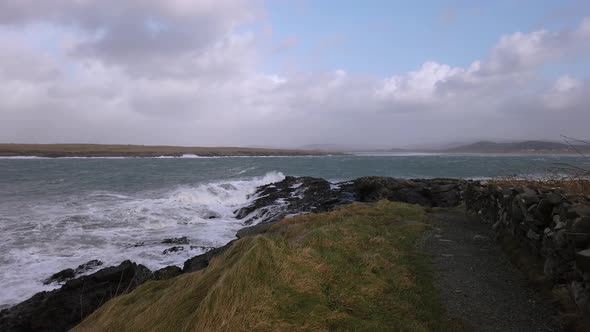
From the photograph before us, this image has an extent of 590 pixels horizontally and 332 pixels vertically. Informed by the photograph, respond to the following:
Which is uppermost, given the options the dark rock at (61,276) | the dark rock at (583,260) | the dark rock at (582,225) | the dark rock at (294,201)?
the dark rock at (582,225)

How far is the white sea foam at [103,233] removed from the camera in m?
13.1

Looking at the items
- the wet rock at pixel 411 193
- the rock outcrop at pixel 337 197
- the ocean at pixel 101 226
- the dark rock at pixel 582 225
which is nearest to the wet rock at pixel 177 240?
the ocean at pixel 101 226

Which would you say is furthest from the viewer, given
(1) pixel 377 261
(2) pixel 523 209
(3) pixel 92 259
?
(3) pixel 92 259

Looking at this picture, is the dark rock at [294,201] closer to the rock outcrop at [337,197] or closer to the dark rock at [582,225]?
the rock outcrop at [337,197]

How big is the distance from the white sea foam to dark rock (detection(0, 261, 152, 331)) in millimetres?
1592

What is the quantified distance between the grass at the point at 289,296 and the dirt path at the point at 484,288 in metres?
0.36

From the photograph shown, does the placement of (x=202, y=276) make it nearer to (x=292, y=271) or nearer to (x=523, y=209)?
(x=292, y=271)

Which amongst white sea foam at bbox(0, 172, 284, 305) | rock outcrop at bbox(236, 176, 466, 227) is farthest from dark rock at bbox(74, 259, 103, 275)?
rock outcrop at bbox(236, 176, 466, 227)

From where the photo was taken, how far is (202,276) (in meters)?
5.36

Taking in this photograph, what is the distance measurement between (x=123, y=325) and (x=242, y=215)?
20738 mm

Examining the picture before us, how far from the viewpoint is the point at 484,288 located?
19.6 feet

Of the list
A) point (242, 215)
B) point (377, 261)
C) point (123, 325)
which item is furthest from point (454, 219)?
point (242, 215)

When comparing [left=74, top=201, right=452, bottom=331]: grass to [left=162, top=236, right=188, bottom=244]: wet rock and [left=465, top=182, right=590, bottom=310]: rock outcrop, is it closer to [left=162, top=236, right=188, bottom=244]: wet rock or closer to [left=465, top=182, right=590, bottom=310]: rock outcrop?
[left=465, top=182, right=590, bottom=310]: rock outcrop

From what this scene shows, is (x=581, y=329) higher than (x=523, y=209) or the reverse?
the reverse
